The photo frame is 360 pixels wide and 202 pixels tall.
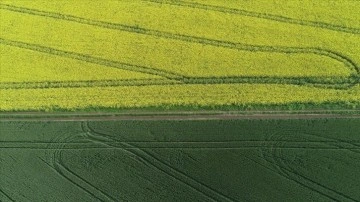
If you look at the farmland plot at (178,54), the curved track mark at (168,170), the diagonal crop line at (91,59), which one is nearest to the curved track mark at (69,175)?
the curved track mark at (168,170)

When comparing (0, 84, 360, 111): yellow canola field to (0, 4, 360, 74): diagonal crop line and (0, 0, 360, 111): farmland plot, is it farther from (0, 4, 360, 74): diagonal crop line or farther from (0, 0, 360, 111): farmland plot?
(0, 4, 360, 74): diagonal crop line

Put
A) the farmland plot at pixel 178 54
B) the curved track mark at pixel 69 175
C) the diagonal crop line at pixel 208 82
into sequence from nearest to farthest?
the curved track mark at pixel 69 175 → the diagonal crop line at pixel 208 82 → the farmland plot at pixel 178 54

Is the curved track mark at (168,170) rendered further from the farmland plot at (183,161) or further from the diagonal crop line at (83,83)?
the diagonal crop line at (83,83)

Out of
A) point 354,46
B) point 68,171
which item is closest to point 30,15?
point 68,171

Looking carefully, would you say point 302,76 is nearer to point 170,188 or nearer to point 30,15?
point 170,188

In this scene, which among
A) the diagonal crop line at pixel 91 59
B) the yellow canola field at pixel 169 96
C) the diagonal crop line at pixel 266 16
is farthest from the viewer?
the diagonal crop line at pixel 266 16

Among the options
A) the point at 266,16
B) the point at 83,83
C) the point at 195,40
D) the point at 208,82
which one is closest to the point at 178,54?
the point at 195,40

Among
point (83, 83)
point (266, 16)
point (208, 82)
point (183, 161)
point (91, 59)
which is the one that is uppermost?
point (266, 16)

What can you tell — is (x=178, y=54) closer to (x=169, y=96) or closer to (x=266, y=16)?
(x=169, y=96)

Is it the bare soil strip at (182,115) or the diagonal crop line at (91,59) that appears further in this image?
the diagonal crop line at (91,59)
